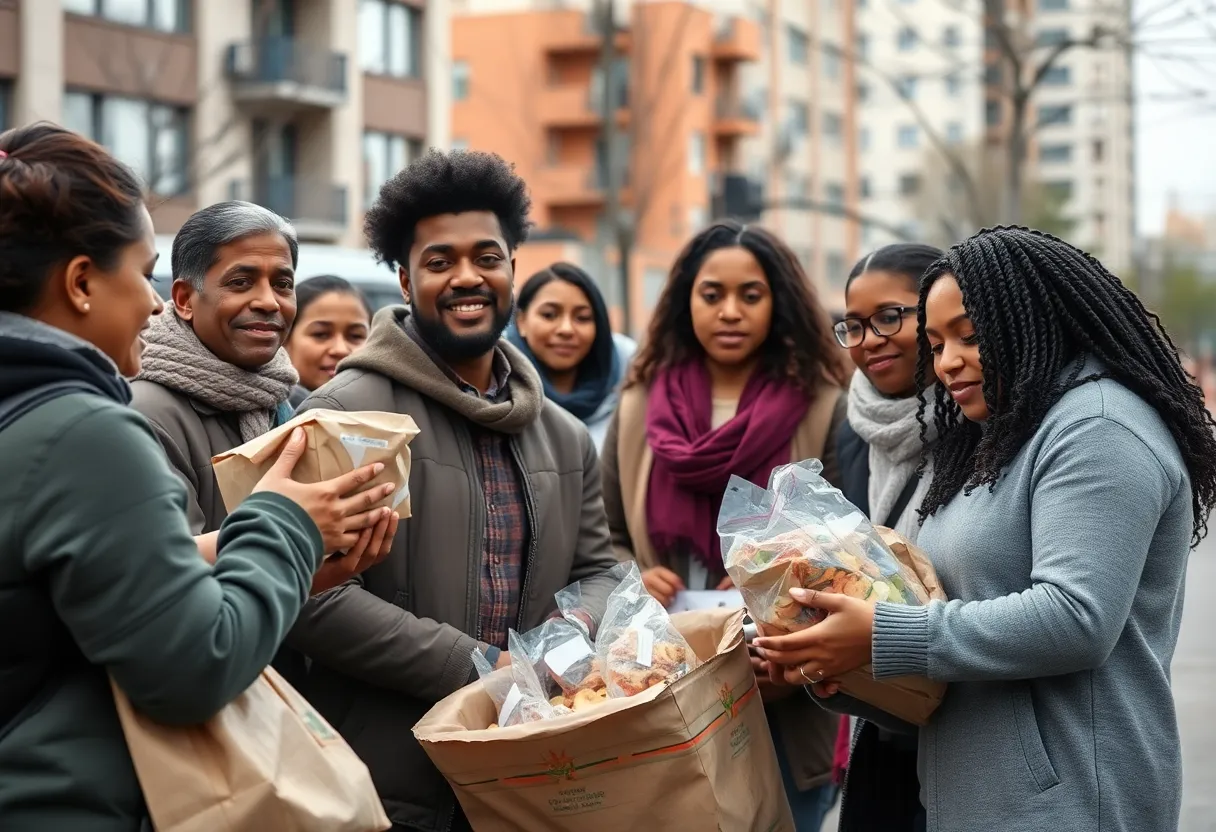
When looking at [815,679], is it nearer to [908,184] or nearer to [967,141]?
[967,141]

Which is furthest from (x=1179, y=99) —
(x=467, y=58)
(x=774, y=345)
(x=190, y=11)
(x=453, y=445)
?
(x=467, y=58)

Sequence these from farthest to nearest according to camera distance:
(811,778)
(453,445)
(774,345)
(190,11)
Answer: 1. (190,11)
2. (774,345)
3. (811,778)
4. (453,445)

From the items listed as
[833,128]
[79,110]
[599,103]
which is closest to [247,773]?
[79,110]

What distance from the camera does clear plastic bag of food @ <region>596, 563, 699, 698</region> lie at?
3.24 metres

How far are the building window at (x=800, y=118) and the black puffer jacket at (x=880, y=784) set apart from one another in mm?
53557

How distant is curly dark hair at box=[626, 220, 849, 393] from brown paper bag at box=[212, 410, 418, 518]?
2272 mm

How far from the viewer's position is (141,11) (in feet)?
87.5

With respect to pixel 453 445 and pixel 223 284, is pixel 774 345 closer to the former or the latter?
pixel 453 445

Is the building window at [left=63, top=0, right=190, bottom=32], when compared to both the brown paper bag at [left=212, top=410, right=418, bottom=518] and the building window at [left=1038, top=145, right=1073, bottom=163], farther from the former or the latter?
the building window at [left=1038, top=145, right=1073, bottom=163]

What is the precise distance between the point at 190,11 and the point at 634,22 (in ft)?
28.2

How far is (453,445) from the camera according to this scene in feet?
12.3

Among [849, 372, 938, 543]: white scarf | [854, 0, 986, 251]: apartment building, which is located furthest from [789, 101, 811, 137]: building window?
[849, 372, 938, 543]: white scarf

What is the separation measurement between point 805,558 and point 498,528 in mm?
938

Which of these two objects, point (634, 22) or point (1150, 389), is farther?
point (634, 22)
